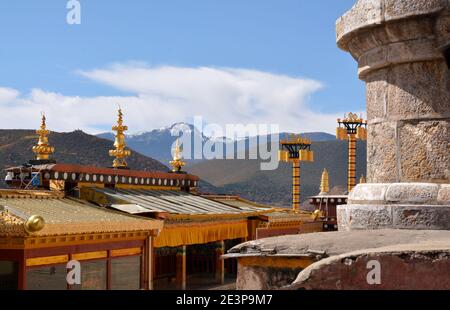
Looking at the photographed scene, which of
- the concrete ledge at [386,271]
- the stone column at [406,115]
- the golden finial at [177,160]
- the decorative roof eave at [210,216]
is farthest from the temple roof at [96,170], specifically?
the concrete ledge at [386,271]

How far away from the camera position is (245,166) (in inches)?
3964

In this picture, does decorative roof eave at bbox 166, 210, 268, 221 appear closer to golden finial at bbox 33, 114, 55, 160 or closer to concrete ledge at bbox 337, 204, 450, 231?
golden finial at bbox 33, 114, 55, 160

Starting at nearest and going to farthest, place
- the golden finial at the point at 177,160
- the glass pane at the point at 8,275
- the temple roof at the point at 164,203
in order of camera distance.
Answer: the glass pane at the point at 8,275
the temple roof at the point at 164,203
the golden finial at the point at 177,160

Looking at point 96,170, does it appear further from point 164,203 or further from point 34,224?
point 34,224

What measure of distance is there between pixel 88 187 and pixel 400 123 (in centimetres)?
1178

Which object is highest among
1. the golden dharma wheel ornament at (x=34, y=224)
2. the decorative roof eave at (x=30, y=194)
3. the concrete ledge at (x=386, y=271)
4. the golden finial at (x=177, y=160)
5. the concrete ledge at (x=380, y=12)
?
the concrete ledge at (x=380, y=12)

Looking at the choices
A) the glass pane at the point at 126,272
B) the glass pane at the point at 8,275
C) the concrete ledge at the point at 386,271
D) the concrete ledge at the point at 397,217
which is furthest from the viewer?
the glass pane at the point at 126,272

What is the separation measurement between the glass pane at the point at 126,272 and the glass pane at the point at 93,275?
0.43 m

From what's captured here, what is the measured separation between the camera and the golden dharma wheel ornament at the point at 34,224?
30.4ft

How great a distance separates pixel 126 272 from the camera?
13.1 m

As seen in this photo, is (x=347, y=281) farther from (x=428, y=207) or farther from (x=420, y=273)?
(x=428, y=207)

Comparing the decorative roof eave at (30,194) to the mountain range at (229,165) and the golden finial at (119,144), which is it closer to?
the golden finial at (119,144)

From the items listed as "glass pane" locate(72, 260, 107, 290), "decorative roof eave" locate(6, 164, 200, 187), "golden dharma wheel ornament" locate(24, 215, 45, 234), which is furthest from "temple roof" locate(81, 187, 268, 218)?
"golden dharma wheel ornament" locate(24, 215, 45, 234)

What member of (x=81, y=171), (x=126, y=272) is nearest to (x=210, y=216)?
(x=81, y=171)
